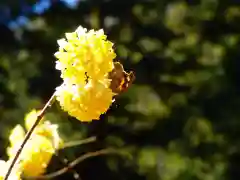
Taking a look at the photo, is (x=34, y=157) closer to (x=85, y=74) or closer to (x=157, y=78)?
(x=85, y=74)

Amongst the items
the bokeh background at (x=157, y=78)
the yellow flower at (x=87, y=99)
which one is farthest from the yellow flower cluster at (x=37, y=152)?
the bokeh background at (x=157, y=78)

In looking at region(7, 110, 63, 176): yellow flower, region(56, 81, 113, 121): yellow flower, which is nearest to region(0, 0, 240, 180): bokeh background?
region(7, 110, 63, 176): yellow flower

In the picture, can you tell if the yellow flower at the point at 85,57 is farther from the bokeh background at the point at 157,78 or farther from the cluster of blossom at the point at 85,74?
the bokeh background at the point at 157,78

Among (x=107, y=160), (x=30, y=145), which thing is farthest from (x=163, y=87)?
(x=30, y=145)

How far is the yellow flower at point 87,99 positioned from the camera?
105cm

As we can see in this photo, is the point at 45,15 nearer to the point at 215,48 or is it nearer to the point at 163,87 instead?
the point at 163,87

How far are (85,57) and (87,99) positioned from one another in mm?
59

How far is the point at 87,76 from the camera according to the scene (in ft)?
3.51

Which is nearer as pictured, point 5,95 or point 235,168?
point 5,95

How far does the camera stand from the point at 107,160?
577 centimetres

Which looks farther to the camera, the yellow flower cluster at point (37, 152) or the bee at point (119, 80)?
the yellow flower cluster at point (37, 152)

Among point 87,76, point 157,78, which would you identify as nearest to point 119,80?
point 87,76

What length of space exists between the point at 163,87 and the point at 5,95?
1.64 meters

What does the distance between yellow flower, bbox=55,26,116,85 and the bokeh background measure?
4370 mm
